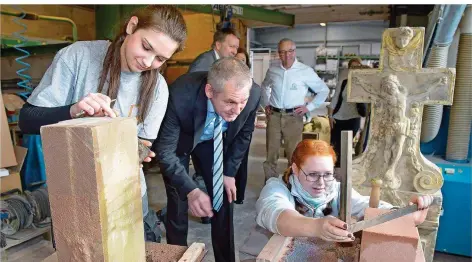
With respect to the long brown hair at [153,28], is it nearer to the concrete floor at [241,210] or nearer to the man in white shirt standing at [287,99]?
the concrete floor at [241,210]

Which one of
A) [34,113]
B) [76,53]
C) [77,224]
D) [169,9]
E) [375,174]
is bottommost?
[375,174]

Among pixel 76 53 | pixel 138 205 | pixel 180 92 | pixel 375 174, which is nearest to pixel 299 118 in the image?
pixel 375 174

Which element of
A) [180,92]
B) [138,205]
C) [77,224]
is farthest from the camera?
[180,92]

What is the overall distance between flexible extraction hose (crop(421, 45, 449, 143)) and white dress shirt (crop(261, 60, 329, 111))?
140cm

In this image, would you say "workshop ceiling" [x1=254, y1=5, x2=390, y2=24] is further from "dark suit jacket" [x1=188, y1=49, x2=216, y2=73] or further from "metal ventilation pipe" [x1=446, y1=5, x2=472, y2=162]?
"dark suit jacket" [x1=188, y1=49, x2=216, y2=73]

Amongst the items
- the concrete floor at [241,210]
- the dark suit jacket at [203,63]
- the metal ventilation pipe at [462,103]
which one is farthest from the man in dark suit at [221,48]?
the metal ventilation pipe at [462,103]

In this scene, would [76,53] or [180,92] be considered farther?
[180,92]

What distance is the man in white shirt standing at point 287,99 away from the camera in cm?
405

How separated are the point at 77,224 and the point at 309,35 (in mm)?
14461

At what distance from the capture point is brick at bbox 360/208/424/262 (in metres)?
1.02

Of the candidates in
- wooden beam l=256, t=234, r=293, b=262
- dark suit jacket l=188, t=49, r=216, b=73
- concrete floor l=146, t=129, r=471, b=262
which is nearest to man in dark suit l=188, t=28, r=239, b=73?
dark suit jacket l=188, t=49, r=216, b=73

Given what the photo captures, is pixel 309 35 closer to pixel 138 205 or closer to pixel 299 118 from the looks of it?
pixel 299 118

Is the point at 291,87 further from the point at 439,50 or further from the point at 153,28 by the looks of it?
the point at 153,28

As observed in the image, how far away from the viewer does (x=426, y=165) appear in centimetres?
229
